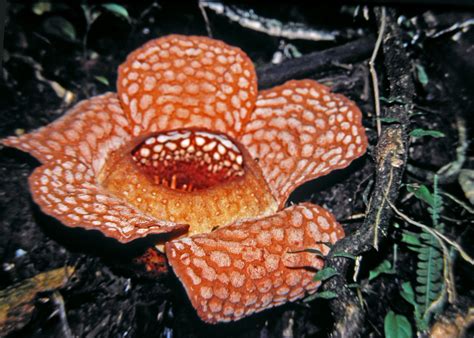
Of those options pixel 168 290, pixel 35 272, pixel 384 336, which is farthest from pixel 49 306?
pixel 384 336

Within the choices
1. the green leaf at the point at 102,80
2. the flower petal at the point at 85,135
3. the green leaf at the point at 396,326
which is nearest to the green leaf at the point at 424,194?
the green leaf at the point at 396,326

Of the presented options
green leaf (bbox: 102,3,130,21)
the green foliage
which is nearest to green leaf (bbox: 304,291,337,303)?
the green foliage

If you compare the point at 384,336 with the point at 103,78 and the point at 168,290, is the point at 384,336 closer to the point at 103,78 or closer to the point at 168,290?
the point at 168,290

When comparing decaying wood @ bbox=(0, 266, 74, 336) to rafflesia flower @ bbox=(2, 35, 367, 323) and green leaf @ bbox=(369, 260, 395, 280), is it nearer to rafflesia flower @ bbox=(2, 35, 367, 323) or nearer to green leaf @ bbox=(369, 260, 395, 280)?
rafflesia flower @ bbox=(2, 35, 367, 323)

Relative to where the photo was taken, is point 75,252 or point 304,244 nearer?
point 304,244

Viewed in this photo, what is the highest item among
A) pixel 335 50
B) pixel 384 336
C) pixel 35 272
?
pixel 335 50

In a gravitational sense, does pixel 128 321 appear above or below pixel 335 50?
below

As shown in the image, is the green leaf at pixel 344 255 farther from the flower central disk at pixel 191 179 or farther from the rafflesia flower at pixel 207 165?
the flower central disk at pixel 191 179
